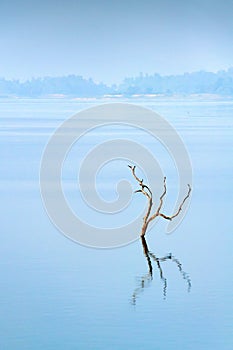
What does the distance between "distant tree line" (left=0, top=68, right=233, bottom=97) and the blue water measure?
18.2 meters

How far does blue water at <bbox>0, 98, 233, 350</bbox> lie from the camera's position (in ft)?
16.0

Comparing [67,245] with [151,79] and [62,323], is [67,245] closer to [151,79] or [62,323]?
[62,323]

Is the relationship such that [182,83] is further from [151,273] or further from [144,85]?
[151,273]

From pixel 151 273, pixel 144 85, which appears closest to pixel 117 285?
pixel 151 273

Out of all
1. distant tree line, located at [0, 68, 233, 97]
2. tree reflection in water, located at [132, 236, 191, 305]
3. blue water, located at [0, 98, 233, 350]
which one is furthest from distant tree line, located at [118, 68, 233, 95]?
tree reflection in water, located at [132, 236, 191, 305]

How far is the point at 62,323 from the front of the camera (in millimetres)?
5020

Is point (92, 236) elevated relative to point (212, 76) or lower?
lower

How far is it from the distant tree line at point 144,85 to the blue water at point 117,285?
18.2 m

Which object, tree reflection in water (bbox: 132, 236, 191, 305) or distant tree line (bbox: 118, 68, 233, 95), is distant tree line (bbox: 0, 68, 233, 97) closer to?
distant tree line (bbox: 118, 68, 233, 95)

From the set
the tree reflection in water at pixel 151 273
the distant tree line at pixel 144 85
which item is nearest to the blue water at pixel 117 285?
the tree reflection in water at pixel 151 273

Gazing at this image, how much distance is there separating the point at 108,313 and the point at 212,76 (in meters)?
22.4

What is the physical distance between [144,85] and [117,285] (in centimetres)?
2183

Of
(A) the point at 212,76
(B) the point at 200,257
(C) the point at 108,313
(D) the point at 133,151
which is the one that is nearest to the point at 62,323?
(C) the point at 108,313

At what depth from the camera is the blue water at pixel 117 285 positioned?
192 inches
